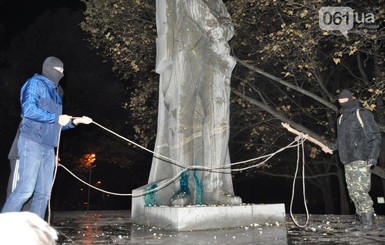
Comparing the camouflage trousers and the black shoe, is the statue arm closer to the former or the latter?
the camouflage trousers

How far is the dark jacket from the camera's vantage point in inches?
216

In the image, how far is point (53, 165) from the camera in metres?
4.21

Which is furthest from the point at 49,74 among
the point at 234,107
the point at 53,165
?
the point at 234,107

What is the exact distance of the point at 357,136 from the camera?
5.64 m

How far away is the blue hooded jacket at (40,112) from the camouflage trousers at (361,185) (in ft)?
13.9

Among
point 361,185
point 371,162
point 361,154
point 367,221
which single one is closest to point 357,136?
point 361,154

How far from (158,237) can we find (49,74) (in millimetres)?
2391

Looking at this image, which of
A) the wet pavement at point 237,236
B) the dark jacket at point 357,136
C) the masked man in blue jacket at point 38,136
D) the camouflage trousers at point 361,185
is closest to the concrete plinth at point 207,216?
the wet pavement at point 237,236

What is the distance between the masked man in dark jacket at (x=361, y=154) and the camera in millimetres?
5488

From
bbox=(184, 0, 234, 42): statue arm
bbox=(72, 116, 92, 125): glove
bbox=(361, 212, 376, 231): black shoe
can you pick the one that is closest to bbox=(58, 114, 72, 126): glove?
bbox=(72, 116, 92, 125): glove

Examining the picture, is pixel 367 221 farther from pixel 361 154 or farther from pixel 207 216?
pixel 207 216

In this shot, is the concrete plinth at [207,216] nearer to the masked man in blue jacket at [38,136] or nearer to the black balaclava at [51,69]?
the masked man in blue jacket at [38,136]

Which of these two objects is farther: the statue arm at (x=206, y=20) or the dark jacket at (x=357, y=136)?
the statue arm at (x=206, y=20)

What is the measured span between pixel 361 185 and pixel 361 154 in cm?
46
